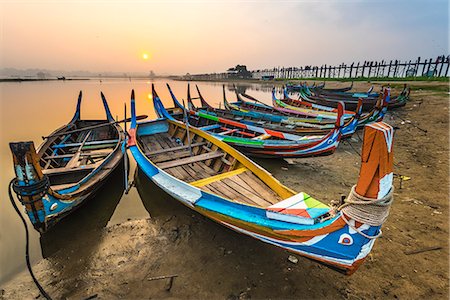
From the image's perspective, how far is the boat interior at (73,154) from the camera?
540cm

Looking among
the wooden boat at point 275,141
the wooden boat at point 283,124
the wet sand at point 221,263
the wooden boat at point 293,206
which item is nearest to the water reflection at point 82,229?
the wet sand at point 221,263

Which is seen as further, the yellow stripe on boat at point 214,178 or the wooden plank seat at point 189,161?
the wooden plank seat at point 189,161

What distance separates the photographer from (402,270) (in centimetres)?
338

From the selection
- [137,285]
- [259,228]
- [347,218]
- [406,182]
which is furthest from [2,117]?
[406,182]

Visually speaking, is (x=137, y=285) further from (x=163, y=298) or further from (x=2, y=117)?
(x=2, y=117)

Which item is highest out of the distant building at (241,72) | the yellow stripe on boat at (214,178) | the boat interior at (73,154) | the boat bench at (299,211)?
the distant building at (241,72)

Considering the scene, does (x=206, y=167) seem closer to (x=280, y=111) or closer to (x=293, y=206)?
(x=293, y=206)

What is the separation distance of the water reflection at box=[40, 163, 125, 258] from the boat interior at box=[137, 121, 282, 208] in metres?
1.63

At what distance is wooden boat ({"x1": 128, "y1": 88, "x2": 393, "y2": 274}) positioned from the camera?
2068 mm

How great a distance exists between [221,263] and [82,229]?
3136 mm

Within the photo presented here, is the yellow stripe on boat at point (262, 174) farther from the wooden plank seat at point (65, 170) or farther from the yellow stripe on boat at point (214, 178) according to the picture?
the wooden plank seat at point (65, 170)

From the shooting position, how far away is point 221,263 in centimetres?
372

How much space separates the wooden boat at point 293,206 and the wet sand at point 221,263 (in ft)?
2.61

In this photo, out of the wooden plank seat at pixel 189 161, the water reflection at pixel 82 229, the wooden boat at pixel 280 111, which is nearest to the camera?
the water reflection at pixel 82 229
